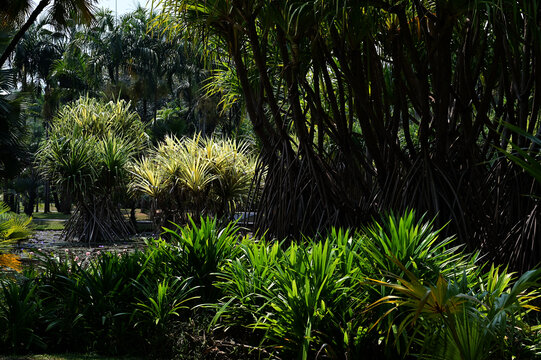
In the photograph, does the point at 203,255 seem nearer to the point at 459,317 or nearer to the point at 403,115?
the point at 459,317

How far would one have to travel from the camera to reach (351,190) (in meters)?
7.65

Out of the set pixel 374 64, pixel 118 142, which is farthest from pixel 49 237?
pixel 374 64

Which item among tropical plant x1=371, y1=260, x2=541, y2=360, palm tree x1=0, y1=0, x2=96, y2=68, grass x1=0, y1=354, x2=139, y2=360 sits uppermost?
palm tree x1=0, y1=0, x2=96, y2=68

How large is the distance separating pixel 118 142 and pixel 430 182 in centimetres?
1381

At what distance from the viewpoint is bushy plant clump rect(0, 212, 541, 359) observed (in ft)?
11.1

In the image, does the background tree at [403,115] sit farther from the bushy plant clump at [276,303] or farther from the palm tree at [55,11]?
the palm tree at [55,11]

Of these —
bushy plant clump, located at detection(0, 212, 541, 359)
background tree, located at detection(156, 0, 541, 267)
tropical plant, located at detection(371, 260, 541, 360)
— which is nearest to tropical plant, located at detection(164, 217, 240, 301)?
bushy plant clump, located at detection(0, 212, 541, 359)

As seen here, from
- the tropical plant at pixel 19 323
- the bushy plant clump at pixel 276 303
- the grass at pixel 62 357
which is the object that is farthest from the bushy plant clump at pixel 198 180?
the grass at pixel 62 357

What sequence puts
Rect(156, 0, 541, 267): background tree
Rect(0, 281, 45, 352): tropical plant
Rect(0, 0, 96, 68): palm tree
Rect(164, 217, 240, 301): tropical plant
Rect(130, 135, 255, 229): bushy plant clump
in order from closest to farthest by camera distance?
1. Rect(0, 281, 45, 352): tropical plant
2. Rect(164, 217, 240, 301): tropical plant
3. Rect(156, 0, 541, 267): background tree
4. Rect(0, 0, 96, 68): palm tree
5. Rect(130, 135, 255, 229): bushy plant clump

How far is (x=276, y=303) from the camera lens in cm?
397

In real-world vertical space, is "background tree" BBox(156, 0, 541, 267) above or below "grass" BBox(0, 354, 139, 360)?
above

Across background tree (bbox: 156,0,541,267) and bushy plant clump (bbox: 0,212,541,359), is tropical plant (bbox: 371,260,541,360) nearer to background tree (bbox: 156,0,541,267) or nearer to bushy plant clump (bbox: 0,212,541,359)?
bushy plant clump (bbox: 0,212,541,359)

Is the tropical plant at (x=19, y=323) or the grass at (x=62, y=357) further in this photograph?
the tropical plant at (x=19, y=323)

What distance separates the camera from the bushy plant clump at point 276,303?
338cm
